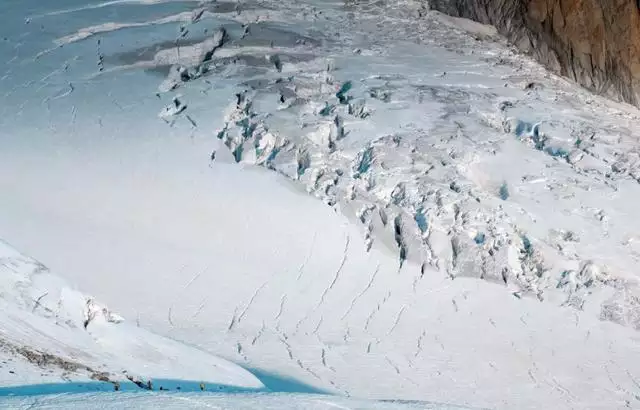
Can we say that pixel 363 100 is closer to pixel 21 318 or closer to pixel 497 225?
Result: pixel 497 225

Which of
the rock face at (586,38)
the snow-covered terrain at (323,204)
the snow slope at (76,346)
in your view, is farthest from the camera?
the rock face at (586,38)

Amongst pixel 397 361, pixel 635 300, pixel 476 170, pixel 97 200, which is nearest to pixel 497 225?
pixel 476 170

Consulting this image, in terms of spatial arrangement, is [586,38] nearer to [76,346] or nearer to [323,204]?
[323,204]

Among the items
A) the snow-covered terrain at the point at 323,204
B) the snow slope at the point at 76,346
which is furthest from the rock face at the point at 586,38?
the snow slope at the point at 76,346

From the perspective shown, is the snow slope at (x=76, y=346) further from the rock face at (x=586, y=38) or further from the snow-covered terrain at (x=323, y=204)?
the rock face at (x=586, y=38)

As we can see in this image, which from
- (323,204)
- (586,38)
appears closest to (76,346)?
(323,204)

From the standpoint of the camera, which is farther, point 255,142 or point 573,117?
point 573,117
